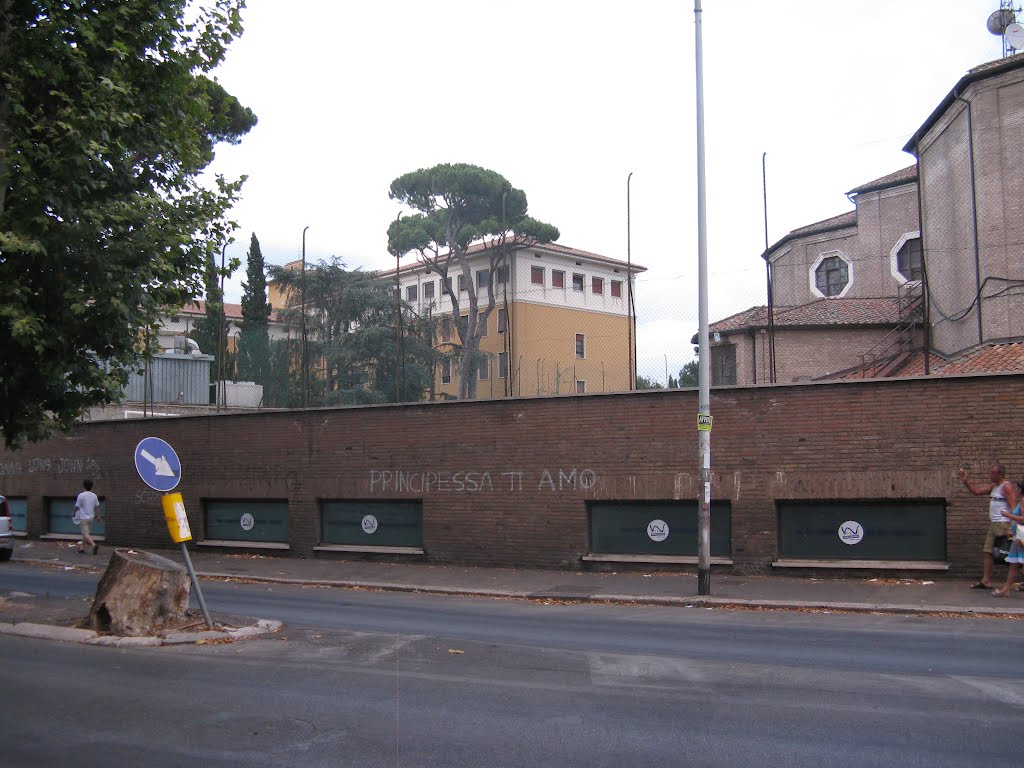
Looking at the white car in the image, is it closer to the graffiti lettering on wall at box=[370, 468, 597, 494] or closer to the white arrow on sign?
the graffiti lettering on wall at box=[370, 468, 597, 494]

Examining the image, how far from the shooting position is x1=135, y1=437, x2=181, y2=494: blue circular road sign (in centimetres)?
1102

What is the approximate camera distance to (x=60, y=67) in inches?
427

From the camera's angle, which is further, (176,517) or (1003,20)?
(1003,20)

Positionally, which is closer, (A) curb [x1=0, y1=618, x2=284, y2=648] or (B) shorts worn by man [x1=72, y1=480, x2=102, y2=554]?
(A) curb [x1=0, y1=618, x2=284, y2=648]

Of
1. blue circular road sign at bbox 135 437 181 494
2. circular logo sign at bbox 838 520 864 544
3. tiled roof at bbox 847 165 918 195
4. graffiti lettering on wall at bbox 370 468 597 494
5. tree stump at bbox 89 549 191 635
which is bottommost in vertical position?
tree stump at bbox 89 549 191 635

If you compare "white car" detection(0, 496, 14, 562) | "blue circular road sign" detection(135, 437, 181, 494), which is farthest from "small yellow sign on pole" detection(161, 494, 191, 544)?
"white car" detection(0, 496, 14, 562)

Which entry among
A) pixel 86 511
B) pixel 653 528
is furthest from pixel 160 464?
pixel 86 511

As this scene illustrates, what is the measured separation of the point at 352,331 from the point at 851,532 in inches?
1267

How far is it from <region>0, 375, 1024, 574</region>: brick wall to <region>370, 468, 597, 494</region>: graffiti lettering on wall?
A: 3 cm

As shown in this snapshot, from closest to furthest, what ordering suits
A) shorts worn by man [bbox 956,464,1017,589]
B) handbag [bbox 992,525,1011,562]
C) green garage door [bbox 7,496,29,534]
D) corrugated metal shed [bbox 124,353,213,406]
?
shorts worn by man [bbox 956,464,1017,589]
handbag [bbox 992,525,1011,562]
green garage door [bbox 7,496,29,534]
corrugated metal shed [bbox 124,353,213,406]

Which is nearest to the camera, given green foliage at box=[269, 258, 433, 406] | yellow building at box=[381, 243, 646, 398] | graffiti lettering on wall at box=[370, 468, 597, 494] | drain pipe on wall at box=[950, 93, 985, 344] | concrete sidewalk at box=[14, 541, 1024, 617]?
concrete sidewalk at box=[14, 541, 1024, 617]

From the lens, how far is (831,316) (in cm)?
3412

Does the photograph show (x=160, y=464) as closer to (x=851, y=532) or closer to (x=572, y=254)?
(x=851, y=532)

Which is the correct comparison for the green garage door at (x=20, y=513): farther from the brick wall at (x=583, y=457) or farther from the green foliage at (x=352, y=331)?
the green foliage at (x=352, y=331)
